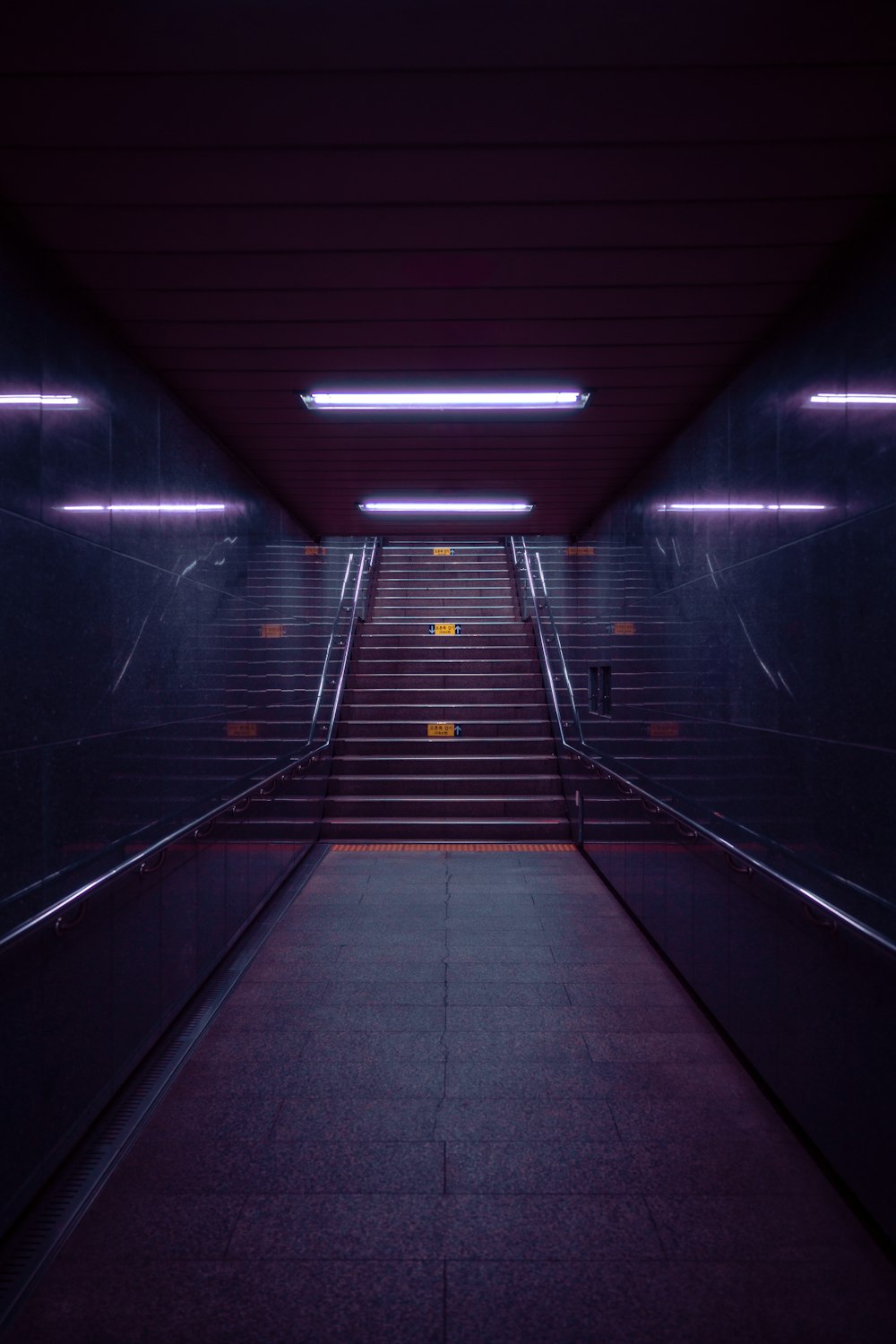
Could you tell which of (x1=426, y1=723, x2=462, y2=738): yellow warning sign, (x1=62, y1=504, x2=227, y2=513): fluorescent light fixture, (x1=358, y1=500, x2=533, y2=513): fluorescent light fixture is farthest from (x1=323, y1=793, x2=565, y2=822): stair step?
(x1=62, y1=504, x2=227, y2=513): fluorescent light fixture

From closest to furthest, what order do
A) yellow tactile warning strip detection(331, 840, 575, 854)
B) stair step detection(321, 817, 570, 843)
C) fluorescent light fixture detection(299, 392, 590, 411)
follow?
fluorescent light fixture detection(299, 392, 590, 411) → yellow tactile warning strip detection(331, 840, 575, 854) → stair step detection(321, 817, 570, 843)

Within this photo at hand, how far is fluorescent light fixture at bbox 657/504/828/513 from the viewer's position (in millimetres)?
2848

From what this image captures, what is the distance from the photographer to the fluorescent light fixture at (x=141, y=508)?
284cm

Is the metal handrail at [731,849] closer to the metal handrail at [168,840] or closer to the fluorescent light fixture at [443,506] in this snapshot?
the fluorescent light fixture at [443,506]

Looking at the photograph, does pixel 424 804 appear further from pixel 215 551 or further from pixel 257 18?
pixel 257 18

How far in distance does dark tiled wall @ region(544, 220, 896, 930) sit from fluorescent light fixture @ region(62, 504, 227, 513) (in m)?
2.41

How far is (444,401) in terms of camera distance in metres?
4.17

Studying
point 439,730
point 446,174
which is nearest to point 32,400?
point 446,174

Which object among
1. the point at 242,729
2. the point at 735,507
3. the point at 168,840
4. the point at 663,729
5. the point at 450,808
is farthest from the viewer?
the point at 450,808

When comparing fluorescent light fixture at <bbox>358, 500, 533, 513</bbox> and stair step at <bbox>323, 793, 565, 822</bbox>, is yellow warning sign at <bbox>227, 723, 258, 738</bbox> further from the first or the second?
stair step at <bbox>323, 793, 565, 822</bbox>

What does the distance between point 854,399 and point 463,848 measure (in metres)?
5.27

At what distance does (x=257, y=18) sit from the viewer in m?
1.77

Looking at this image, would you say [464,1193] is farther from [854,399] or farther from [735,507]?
[735,507]

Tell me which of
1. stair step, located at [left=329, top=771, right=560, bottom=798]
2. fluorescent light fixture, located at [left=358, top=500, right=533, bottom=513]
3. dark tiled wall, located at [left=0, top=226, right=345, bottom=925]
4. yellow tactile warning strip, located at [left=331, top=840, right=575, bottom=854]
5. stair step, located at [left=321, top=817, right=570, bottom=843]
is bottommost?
yellow tactile warning strip, located at [left=331, top=840, right=575, bottom=854]
